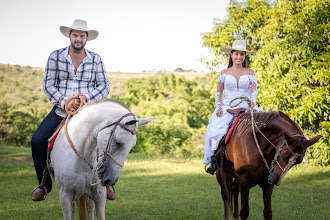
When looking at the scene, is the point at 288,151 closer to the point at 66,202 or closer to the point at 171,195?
the point at 66,202

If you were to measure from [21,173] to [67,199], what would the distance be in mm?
6753

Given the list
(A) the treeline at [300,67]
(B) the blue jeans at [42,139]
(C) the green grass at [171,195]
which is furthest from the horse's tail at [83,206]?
(A) the treeline at [300,67]

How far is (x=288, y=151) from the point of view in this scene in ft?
13.0

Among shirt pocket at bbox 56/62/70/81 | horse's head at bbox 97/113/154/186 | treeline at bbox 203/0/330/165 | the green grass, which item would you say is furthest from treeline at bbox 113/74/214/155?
horse's head at bbox 97/113/154/186

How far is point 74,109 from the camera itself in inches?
156

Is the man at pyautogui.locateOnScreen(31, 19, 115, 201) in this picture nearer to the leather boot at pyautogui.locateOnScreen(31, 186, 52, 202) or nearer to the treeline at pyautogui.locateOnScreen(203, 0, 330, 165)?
the leather boot at pyautogui.locateOnScreen(31, 186, 52, 202)

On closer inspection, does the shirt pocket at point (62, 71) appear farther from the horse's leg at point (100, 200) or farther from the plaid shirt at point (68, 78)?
the horse's leg at point (100, 200)

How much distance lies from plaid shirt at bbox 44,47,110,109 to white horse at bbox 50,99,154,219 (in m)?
0.54

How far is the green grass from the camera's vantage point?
6211 mm

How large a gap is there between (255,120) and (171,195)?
363cm

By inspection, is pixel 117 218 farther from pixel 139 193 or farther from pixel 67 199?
pixel 67 199

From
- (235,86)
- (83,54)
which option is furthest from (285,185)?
(83,54)

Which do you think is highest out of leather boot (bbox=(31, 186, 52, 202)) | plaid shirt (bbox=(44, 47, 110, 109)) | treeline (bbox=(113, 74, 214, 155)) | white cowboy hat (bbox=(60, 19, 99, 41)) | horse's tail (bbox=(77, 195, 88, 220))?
white cowboy hat (bbox=(60, 19, 99, 41))

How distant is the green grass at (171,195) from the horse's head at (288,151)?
7.40 ft
